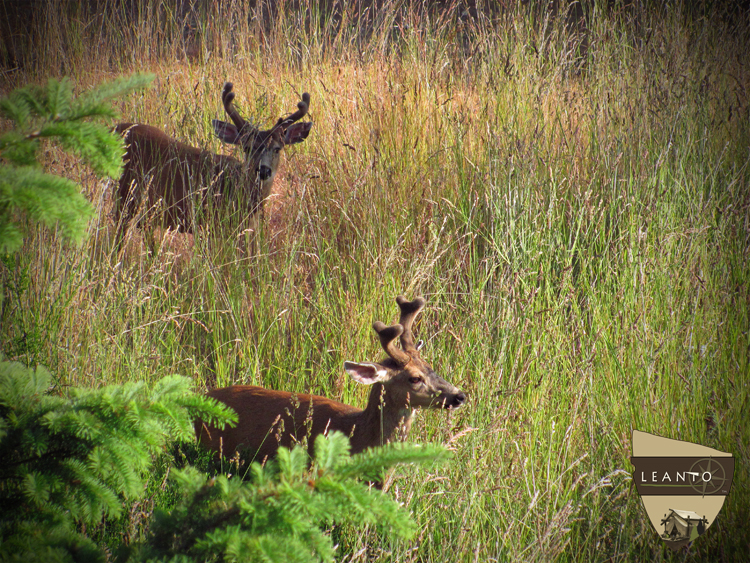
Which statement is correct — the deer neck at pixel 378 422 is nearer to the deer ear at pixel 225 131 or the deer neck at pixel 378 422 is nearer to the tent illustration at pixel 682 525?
the tent illustration at pixel 682 525

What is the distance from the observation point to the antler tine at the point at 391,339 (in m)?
2.63

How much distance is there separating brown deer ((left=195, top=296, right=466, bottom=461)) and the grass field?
15 centimetres

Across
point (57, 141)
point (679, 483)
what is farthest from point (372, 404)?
point (57, 141)

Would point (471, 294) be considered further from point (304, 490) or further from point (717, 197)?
point (304, 490)

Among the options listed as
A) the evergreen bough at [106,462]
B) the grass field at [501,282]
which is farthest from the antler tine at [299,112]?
the evergreen bough at [106,462]

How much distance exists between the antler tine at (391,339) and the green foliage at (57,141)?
59.8 inches

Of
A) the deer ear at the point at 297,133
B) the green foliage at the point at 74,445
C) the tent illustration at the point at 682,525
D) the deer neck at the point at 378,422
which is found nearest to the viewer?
the green foliage at the point at 74,445

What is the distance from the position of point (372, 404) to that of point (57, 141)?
179 centimetres

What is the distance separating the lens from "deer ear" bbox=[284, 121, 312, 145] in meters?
5.32

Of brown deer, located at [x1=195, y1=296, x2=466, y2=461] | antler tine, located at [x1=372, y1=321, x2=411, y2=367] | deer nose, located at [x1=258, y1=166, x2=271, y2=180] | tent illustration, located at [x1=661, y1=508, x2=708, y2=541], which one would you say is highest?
deer nose, located at [x1=258, y1=166, x2=271, y2=180]

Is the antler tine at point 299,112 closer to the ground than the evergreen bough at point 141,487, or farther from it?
farther from it

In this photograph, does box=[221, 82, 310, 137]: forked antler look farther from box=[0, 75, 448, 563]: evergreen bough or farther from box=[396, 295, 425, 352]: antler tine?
box=[0, 75, 448, 563]: evergreen bough

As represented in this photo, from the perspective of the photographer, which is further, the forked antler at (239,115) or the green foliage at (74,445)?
the forked antler at (239,115)

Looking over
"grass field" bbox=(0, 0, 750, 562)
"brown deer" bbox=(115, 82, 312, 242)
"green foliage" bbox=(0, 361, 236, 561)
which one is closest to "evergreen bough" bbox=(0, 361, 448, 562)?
"green foliage" bbox=(0, 361, 236, 561)
